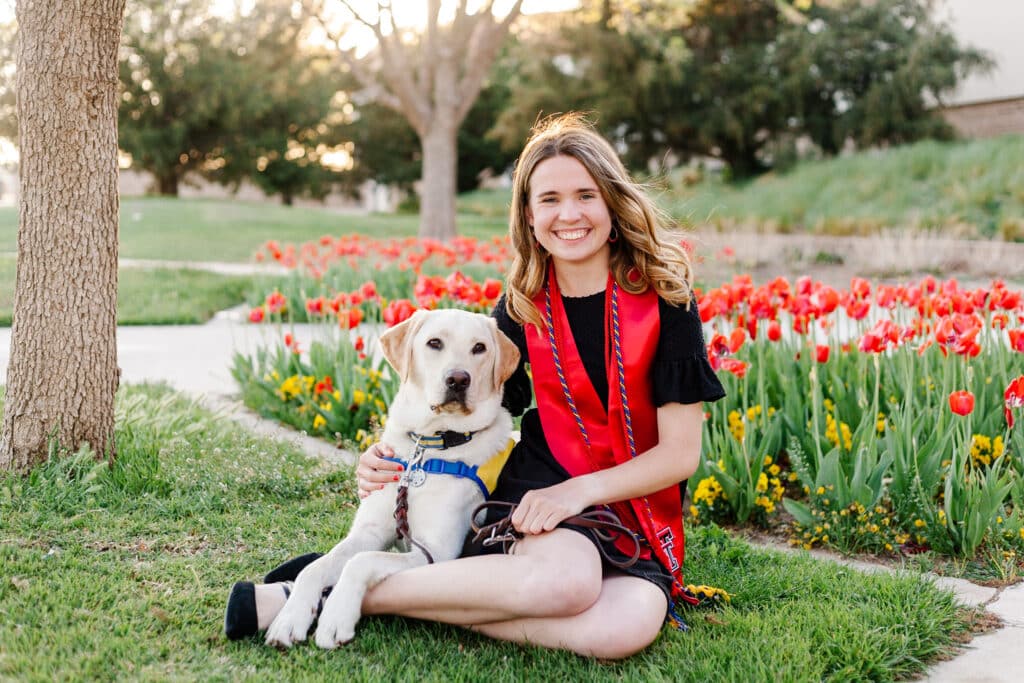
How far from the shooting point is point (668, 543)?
3074 mm

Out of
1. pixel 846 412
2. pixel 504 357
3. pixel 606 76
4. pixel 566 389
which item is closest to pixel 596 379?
pixel 566 389

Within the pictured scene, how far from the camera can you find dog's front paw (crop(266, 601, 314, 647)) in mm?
2771

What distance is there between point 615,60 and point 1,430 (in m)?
21.9

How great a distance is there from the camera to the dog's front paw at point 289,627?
277 centimetres

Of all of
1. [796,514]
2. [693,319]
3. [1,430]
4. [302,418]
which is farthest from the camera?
[302,418]

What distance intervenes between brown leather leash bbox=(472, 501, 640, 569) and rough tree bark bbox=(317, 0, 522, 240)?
11768 mm

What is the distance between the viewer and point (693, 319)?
123 inches

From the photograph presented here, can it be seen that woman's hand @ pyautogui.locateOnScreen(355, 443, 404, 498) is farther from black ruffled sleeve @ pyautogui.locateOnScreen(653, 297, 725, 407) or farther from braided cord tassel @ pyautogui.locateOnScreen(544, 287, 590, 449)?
black ruffled sleeve @ pyautogui.locateOnScreen(653, 297, 725, 407)

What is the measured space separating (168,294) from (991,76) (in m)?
17.7

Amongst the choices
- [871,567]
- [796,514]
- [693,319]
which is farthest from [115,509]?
[871,567]

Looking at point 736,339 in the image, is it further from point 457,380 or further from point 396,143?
point 396,143

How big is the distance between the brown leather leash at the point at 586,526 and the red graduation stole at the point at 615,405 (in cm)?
6

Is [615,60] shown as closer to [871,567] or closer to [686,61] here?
[686,61]

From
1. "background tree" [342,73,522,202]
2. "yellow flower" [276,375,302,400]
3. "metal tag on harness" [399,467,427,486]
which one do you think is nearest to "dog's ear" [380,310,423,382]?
"metal tag on harness" [399,467,427,486]
